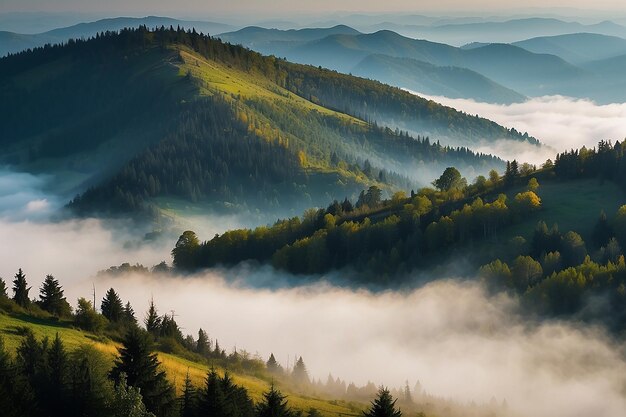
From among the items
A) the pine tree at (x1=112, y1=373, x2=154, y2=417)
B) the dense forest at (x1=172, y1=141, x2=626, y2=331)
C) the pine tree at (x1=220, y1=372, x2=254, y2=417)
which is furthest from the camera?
the dense forest at (x1=172, y1=141, x2=626, y2=331)

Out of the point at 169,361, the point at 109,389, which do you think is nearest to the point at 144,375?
the point at 109,389

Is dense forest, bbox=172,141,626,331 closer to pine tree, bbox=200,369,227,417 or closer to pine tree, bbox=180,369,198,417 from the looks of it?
pine tree, bbox=180,369,198,417

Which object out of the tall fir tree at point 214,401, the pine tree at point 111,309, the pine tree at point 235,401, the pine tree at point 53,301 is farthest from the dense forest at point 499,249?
the tall fir tree at point 214,401

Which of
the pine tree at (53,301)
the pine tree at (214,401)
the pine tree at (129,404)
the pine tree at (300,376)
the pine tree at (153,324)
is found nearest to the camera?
the pine tree at (129,404)

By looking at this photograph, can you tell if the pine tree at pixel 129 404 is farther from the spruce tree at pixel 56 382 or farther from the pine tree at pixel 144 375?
the spruce tree at pixel 56 382

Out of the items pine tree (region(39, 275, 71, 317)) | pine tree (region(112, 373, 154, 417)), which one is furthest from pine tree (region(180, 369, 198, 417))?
pine tree (region(39, 275, 71, 317))

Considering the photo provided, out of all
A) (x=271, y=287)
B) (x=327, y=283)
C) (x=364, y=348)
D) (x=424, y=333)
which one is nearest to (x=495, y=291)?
(x=424, y=333)

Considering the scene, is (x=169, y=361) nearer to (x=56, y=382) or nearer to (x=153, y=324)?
(x=153, y=324)
